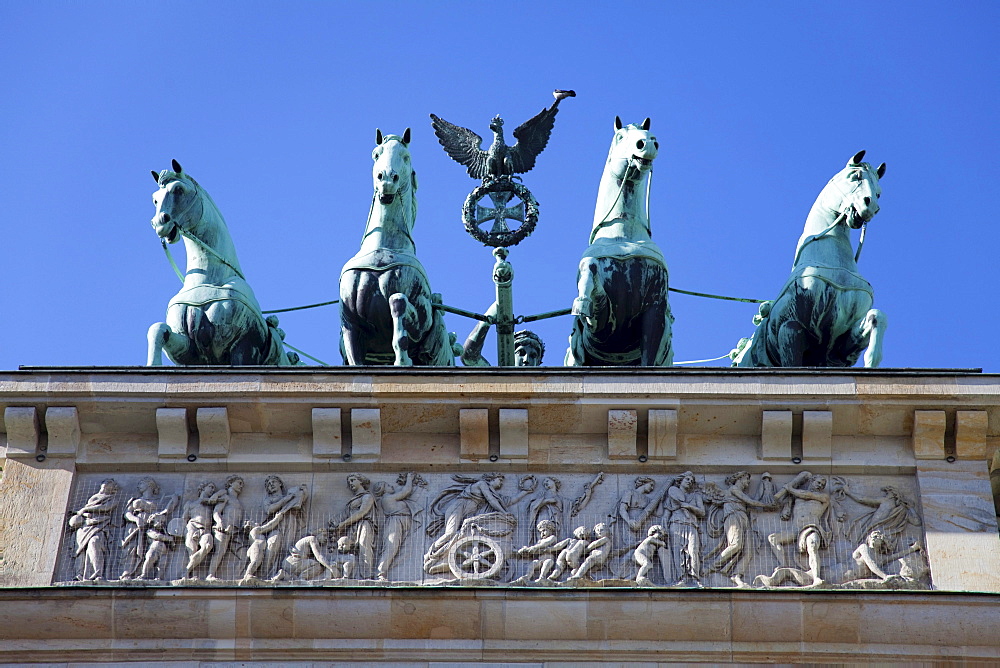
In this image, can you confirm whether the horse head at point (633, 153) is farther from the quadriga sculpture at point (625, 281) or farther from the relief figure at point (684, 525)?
the relief figure at point (684, 525)

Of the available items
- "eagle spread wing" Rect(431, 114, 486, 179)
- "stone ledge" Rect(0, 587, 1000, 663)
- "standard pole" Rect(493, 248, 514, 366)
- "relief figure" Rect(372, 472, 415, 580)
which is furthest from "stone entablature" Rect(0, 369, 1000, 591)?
"eagle spread wing" Rect(431, 114, 486, 179)

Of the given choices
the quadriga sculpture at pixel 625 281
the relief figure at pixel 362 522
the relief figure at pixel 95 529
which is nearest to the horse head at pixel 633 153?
the quadriga sculpture at pixel 625 281

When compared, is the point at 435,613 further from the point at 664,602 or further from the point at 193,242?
the point at 193,242

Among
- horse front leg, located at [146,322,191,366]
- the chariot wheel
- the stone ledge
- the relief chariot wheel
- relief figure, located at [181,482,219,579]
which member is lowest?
the stone ledge

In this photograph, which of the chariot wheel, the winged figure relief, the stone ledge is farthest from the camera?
the winged figure relief

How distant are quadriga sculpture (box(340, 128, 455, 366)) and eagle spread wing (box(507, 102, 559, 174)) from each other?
1082mm

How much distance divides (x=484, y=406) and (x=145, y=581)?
9.32ft

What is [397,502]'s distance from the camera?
17.4 m

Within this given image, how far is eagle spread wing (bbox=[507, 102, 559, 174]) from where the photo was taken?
2036cm

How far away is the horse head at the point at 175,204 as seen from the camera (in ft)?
64.1

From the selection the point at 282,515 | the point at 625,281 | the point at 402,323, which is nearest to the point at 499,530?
the point at 282,515

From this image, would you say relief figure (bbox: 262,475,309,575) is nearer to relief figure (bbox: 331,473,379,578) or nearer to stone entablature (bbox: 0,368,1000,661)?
stone entablature (bbox: 0,368,1000,661)

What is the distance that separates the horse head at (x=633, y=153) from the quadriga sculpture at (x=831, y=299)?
1.47m

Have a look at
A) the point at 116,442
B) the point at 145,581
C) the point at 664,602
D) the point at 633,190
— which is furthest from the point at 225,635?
the point at 633,190
